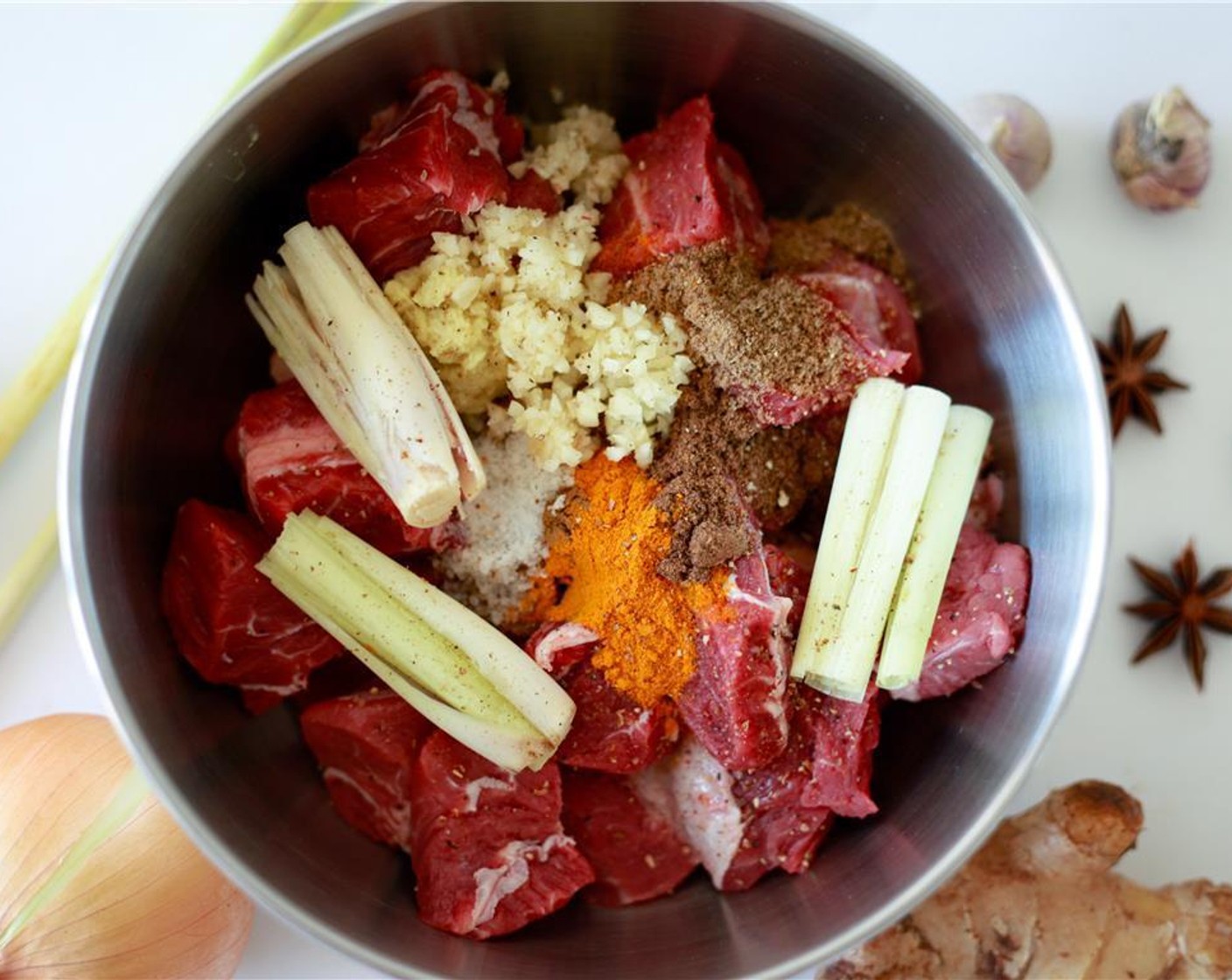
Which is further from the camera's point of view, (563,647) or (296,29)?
(296,29)

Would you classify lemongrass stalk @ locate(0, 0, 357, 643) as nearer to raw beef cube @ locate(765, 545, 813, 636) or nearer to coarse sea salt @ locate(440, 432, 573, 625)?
coarse sea salt @ locate(440, 432, 573, 625)

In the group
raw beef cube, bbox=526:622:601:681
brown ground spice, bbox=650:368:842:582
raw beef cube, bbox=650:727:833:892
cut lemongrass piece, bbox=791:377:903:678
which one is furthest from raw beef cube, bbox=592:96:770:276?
raw beef cube, bbox=650:727:833:892

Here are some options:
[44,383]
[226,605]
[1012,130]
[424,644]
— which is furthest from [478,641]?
[1012,130]

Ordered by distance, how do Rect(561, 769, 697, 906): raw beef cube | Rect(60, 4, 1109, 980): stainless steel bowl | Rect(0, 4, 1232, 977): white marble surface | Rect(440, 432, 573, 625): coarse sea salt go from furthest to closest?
Rect(0, 4, 1232, 977): white marble surface
Rect(561, 769, 697, 906): raw beef cube
Rect(440, 432, 573, 625): coarse sea salt
Rect(60, 4, 1109, 980): stainless steel bowl

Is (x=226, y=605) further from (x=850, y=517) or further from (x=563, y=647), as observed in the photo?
(x=850, y=517)

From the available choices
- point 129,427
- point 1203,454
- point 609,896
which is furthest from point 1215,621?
point 129,427

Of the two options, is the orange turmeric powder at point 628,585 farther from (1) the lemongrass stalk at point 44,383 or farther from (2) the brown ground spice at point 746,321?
(1) the lemongrass stalk at point 44,383
